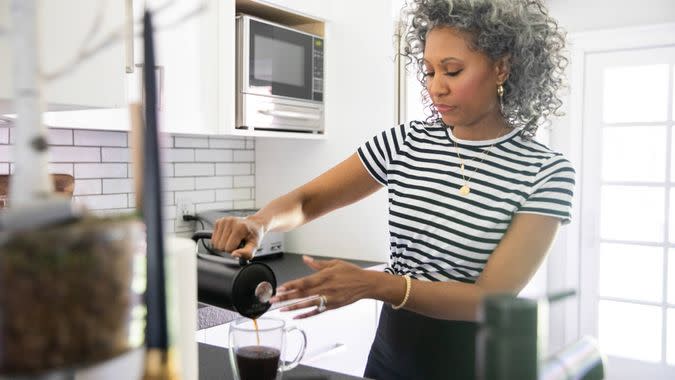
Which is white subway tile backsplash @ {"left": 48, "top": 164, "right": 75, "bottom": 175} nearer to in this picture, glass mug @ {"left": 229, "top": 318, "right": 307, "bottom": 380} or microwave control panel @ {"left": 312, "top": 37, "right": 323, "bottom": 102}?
microwave control panel @ {"left": 312, "top": 37, "right": 323, "bottom": 102}

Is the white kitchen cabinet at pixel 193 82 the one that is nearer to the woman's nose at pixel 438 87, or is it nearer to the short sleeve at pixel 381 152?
the short sleeve at pixel 381 152

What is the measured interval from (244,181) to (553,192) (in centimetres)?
226

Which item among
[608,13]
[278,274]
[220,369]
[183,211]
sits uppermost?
[608,13]

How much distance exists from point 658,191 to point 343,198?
2.78m

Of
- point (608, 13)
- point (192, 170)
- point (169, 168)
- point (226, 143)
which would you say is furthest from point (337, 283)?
point (608, 13)

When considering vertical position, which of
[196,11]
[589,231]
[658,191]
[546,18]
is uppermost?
[546,18]

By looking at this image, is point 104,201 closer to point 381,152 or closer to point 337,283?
point 381,152

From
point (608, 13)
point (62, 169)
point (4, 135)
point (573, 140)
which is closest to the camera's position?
point (4, 135)

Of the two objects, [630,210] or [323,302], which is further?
[630,210]

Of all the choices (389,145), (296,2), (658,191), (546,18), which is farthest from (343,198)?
(658,191)

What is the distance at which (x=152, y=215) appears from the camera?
1.05 feet

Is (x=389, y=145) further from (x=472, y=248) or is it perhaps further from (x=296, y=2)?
(x=296, y=2)

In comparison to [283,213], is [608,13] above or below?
above

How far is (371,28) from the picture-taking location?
10.0 feet
